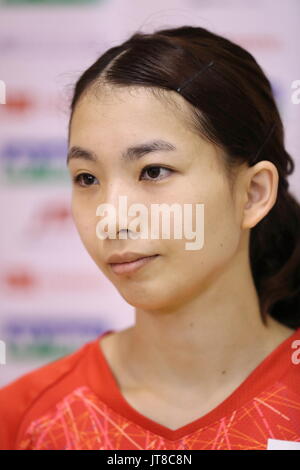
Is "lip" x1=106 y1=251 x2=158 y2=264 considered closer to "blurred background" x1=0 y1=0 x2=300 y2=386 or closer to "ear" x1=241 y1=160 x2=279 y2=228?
"ear" x1=241 y1=160 x2=279 y2=228

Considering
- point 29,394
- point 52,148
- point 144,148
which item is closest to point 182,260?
point 144,148

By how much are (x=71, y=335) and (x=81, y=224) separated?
2.30 ft

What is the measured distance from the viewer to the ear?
1.04 meters

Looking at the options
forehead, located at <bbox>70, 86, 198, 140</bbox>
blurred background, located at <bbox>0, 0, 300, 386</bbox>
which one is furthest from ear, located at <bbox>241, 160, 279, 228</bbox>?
blurred background, located at <bbox>0, 0, 300, 386</bbox>

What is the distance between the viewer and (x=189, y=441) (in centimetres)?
102

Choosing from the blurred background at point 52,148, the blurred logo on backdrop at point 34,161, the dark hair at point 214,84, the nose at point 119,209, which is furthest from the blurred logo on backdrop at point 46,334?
the nose at point 119,209

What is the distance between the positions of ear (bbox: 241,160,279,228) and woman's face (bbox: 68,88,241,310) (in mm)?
33

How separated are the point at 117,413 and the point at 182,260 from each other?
11.6 inches

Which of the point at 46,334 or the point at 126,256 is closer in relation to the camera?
the point at 126,256

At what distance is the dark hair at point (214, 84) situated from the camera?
3.19 ft

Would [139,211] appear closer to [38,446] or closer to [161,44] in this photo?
[161,44]

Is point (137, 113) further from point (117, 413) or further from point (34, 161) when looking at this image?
point (34, 161)

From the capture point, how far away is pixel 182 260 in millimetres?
978

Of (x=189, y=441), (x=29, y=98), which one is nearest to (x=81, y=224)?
(x=189, y=441)
